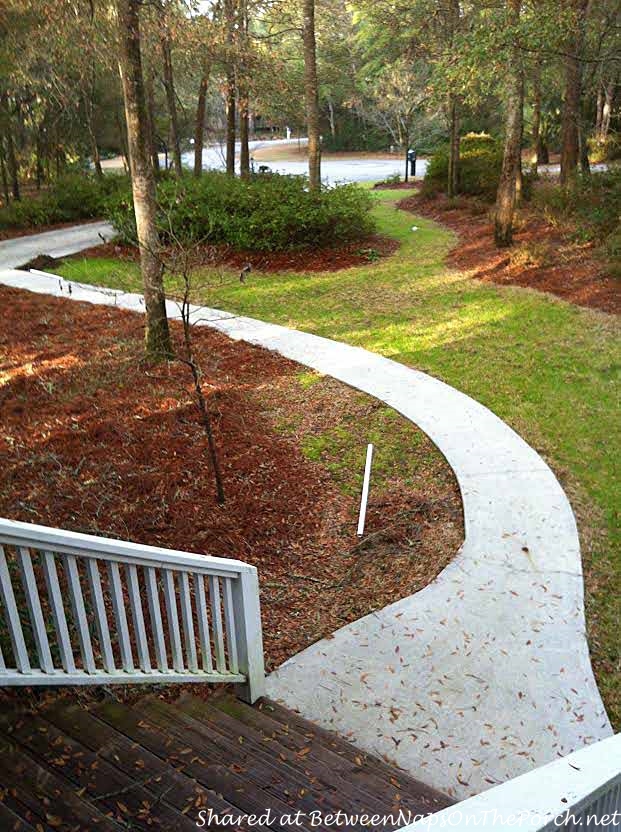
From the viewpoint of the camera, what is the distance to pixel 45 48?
1235 centimetres

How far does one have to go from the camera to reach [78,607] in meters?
2.63

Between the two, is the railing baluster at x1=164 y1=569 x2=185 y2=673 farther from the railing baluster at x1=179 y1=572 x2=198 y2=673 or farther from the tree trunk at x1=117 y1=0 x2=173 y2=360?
the tree trunk at x1=117 y1=0 x2=173 y2=360

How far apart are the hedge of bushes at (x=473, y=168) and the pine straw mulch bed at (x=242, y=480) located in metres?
13.7

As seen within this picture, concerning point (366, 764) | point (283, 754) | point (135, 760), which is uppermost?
point (135, 760)

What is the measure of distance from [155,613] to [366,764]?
1.12 metres

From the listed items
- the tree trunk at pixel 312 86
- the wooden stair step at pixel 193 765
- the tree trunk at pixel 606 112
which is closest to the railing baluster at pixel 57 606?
the wooden stair step at pixel 193 765

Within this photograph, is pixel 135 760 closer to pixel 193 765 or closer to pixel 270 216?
pixel 193 765

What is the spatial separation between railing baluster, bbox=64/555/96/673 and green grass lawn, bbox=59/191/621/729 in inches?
108

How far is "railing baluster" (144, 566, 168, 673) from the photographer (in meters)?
2.85

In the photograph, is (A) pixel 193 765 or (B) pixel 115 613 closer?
(A) pixel 193 765

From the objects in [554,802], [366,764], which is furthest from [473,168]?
[554,802]

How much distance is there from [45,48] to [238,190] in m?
5.12

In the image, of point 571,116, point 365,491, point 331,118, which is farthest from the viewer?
point 331,118

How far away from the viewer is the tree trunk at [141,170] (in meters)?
7.80
